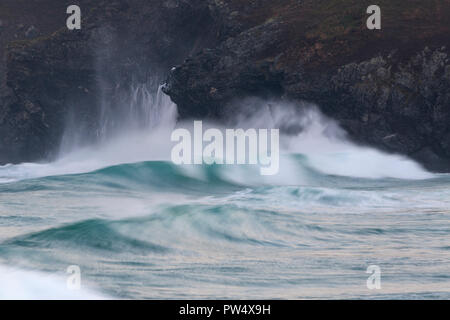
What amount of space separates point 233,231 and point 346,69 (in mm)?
21515

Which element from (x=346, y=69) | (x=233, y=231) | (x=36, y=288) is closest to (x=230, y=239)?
(x=233, y=231)

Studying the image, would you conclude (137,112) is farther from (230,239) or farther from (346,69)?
(230,239)

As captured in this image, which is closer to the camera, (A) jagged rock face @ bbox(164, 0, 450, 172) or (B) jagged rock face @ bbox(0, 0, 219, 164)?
(A) jagged rock face @ bbox(164, 0, 450, 172)

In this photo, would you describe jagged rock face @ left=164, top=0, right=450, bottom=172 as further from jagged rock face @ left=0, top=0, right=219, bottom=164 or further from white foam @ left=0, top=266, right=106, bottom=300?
white foam @ left=0, top=266, right=106, bottom=300

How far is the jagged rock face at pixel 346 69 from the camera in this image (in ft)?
125

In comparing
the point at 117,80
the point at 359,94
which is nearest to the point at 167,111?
the point at 117,80

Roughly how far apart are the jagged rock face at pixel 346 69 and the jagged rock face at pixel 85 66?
4388mm

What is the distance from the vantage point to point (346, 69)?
40.5 m

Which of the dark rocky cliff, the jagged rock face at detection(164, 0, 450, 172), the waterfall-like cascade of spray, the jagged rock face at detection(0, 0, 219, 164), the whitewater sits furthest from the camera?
the jagged rock face at detection(0, 0, 219, 164)

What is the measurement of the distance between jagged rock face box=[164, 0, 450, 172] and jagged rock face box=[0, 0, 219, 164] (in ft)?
14.4

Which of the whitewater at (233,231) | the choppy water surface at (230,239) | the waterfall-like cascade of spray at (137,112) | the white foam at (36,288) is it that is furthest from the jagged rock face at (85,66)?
the white foam at (36,288)

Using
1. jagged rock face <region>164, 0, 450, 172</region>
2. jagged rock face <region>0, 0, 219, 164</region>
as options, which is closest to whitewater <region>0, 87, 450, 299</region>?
jagged rock face <region>164, 0, 450, 172</region>

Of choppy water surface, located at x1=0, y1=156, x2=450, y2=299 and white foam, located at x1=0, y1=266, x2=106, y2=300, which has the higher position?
choppy water surface, located at x1=0, y1=156, x2=450, y2=299

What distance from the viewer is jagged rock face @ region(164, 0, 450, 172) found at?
1506 inches
